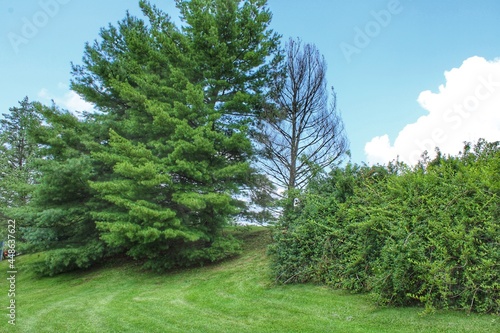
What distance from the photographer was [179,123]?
9641 millimetres

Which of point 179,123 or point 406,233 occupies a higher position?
point 179,123

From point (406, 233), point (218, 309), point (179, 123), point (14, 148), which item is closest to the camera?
point (406, 233)

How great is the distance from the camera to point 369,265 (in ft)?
17.5

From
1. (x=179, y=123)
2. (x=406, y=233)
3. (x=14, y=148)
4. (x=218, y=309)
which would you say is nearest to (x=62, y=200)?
A: (x=179, y=123)

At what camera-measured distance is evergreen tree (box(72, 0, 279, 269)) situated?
29.5 ft

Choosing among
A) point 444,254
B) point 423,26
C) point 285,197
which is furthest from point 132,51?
point 444,254

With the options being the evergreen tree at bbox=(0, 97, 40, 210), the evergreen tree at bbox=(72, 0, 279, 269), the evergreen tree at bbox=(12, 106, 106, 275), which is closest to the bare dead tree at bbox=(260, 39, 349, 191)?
the evergreen tree at bbox=(72, 0, 279, 269)

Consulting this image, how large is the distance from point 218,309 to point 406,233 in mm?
3208

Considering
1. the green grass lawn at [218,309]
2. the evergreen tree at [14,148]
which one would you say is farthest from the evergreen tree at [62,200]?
the evergreen tree at [14,148]

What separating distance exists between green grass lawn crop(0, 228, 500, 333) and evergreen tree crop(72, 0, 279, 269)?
1.24m

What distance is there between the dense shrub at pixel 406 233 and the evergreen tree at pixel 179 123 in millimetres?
3193

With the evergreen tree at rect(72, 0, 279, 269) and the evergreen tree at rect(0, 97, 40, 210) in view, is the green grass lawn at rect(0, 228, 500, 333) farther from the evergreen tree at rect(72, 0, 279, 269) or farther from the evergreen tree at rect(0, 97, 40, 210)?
the evergreen tree at rect(0, 97, 40, 210)

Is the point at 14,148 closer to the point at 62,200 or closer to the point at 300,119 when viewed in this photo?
the point at 62,200

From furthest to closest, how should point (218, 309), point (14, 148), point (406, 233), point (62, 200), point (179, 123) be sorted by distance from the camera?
point (14, 148) → point (62, 200) → point (179, 123) → point (218, 309) → point (406, 233)
